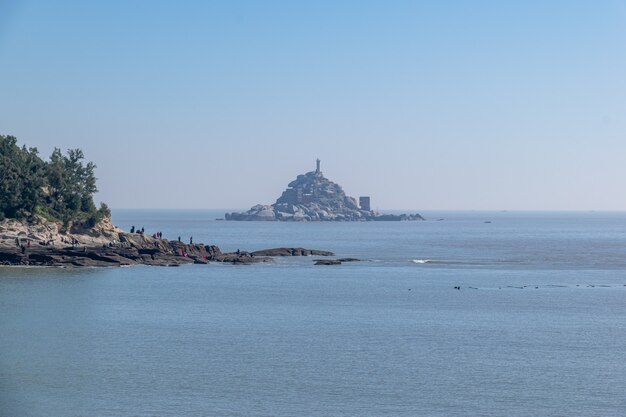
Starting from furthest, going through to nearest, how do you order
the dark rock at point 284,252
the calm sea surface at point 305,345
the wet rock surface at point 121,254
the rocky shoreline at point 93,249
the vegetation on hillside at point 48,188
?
the dark rock at point 284,252 → the vegetation on hillside at point 48,188 → the rocky shoreline at point 93,249 → the wet rock surface at point 121,254 → the calm sea surface at point 305,345

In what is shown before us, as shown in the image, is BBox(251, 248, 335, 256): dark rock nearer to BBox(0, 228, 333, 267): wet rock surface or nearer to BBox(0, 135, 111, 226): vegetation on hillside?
BBox(0, 228, 333, 267): wet rock surface

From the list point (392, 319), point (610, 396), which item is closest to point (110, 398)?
point (610, 396)

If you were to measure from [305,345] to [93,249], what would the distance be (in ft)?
205

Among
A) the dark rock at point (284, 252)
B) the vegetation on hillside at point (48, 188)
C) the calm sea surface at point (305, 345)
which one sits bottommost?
the calm sea surface at point (305, 345)

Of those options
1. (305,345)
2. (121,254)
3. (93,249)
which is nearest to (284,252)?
(121,254)

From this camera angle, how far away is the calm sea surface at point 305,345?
42.2 meters

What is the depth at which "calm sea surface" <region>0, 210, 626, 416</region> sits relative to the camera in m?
42.2

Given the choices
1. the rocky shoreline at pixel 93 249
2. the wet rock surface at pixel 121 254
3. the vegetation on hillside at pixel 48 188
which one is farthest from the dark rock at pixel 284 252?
the vegetation on hillside at pixel 48 188

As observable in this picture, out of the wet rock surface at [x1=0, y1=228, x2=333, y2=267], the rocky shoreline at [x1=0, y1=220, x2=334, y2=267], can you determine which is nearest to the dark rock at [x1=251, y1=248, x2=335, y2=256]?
the wet rock surface at [x1=0, y1=228, x2=333, y2=267]

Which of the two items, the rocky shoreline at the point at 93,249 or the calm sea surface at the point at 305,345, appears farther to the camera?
the rocky shoreline at the point at 93,249

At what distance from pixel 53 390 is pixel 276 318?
25229 millimetres

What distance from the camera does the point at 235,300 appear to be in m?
77.6

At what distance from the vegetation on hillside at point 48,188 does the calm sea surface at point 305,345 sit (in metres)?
24.2

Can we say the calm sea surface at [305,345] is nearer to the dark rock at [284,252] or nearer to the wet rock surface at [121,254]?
the wet rock surface at [121,254]
